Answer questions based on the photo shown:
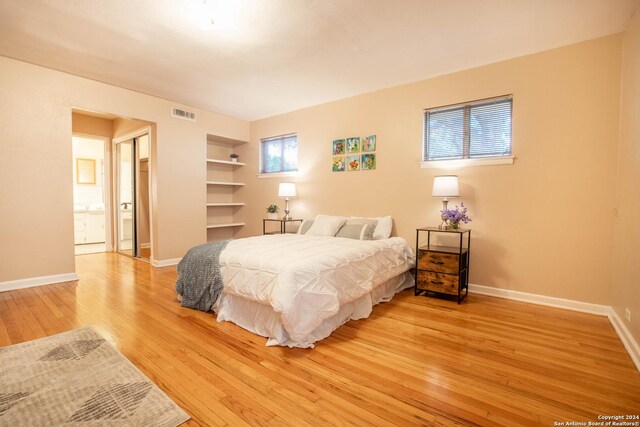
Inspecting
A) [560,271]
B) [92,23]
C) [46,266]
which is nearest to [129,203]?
[46,266]

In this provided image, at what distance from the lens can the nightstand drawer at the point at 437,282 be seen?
3.27 m

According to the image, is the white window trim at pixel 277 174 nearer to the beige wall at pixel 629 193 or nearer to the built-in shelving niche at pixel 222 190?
the built-in shelving niche at pixel 222 190

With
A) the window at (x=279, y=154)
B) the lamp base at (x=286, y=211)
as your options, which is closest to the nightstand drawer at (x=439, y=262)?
the lamp base at (x=286, y=211)

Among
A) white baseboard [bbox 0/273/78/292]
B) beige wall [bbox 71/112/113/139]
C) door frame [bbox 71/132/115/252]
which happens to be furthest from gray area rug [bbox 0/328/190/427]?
beige wall [bbox 71/112/113/139]

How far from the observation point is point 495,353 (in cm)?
219

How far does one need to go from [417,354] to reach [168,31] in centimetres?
352

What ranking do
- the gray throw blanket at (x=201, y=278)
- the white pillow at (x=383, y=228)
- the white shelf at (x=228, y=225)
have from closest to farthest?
the gray throw blanket at (x=201, y=278)
the white pillow at (x=383, y=228)
the white shelf at (x=228, y=225)

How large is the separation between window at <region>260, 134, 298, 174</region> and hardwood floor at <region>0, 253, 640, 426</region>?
3.11 m

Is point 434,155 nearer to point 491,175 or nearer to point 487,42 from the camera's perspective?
point 491,175

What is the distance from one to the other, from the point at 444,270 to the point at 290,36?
289cm

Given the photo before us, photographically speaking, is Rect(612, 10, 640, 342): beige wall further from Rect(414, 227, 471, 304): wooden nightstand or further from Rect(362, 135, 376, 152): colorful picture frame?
Rect(362, 135, 376, 152): colorful picture frame

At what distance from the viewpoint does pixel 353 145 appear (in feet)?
15.1

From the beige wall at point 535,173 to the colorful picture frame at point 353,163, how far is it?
1.02ft

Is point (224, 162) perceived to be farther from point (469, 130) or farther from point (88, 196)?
point (469, 130)
